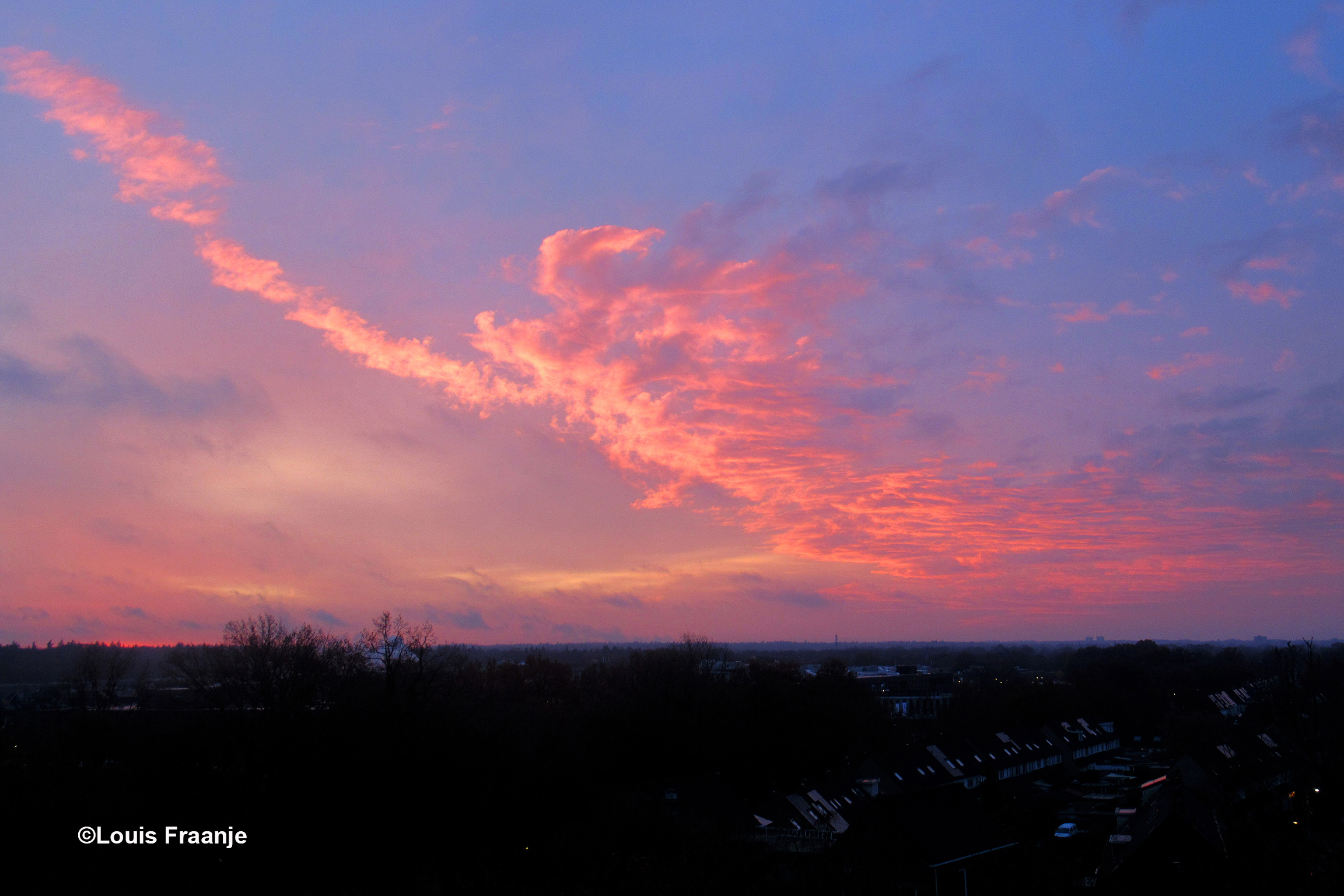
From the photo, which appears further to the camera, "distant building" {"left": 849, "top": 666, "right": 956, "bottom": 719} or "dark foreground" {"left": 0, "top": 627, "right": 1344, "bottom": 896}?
"distant building" {"left": 849, "top": 666, "right": 956, "bottom": 719}

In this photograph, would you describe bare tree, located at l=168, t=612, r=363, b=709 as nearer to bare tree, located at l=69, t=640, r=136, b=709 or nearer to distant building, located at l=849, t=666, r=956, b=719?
bare tree, located at l=69, t=640, r=136, b=709

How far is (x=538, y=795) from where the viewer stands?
3659cm

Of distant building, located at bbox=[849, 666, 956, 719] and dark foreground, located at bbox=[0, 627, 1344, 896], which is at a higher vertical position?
dark foreground, located at bbox=[0, 627, 1344, 896]

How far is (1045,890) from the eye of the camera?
79.3ft

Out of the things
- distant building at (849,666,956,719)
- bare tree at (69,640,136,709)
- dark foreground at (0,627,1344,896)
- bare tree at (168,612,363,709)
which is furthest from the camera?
distant building at (849,666,956,719)

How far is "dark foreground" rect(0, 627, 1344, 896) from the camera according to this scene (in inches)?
850

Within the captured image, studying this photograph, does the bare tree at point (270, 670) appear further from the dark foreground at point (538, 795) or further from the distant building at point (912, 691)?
the distant building at point (912, 691)

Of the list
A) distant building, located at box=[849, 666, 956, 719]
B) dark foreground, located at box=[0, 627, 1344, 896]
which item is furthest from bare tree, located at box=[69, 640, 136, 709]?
distant building, located at box=[849, 666, 956, 719]

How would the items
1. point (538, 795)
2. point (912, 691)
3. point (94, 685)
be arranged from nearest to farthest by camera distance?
point (538, 795) → point (94, 685) → point (912, 691)

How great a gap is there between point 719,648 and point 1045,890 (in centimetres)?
7722

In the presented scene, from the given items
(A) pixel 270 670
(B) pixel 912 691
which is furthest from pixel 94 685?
(B) pixel 912 691

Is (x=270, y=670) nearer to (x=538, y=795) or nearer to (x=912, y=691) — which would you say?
(x=538, y=795)

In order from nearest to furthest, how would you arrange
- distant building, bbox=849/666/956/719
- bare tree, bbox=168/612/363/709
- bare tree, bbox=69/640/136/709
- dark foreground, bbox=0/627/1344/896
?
dark foreground, bbox=0/627/1344/896, bare tree, bbox=168/612/363/709, bare tree, bbox=69/640/136/709, distant building, bbox=849/666/956/719

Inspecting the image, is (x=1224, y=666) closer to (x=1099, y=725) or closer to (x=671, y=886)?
(x=1099, y=725)
